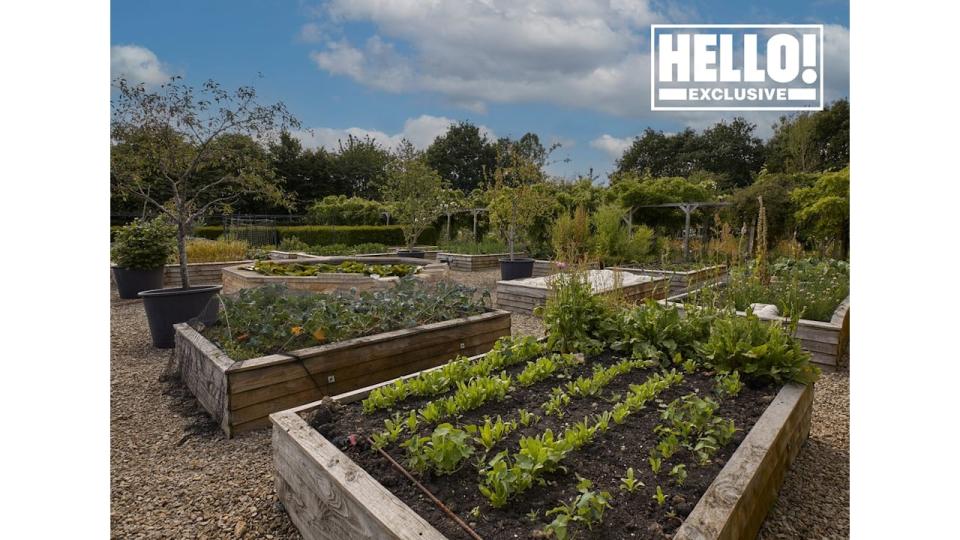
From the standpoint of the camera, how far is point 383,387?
7.61ft

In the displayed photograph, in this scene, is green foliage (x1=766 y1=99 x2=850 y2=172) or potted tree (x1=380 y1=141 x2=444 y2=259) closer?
green foliage (x1=766 y1=99 x2=850 y2=172)

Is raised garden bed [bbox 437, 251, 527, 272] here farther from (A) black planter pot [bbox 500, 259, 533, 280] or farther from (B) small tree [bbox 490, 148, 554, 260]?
(A) black planter pot [bbox 500, 259, 533, 280]

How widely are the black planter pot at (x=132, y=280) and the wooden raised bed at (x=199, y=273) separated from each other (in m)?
1.14

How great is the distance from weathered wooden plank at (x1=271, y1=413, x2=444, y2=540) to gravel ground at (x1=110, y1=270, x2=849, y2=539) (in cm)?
19

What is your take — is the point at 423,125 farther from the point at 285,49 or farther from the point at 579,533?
the point at 579,533

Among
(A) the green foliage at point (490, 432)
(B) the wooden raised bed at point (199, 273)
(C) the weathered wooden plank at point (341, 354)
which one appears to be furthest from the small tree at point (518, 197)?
(A) the green foliage at point (490, 432)

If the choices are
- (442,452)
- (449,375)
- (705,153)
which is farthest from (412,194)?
(705,153)

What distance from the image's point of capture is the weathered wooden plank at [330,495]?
4.39 ft

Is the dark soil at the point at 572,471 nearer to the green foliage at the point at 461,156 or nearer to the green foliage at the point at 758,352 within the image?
the green foliage at the point at 758,352

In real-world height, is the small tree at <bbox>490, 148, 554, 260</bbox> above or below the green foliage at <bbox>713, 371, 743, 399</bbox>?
above

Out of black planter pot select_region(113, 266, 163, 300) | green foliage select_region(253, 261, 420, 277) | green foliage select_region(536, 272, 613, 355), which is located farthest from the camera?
green foliage select_region(253, 261, 420, 277)

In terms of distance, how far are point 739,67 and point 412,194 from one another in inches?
413

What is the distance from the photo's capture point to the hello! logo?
2.42 metres

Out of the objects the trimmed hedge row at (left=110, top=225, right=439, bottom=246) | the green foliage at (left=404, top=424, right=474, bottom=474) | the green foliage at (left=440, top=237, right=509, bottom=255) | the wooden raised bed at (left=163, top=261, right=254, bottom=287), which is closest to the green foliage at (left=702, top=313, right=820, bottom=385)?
the green foliage at (left=404, top=424, right=474, bottom=474)
